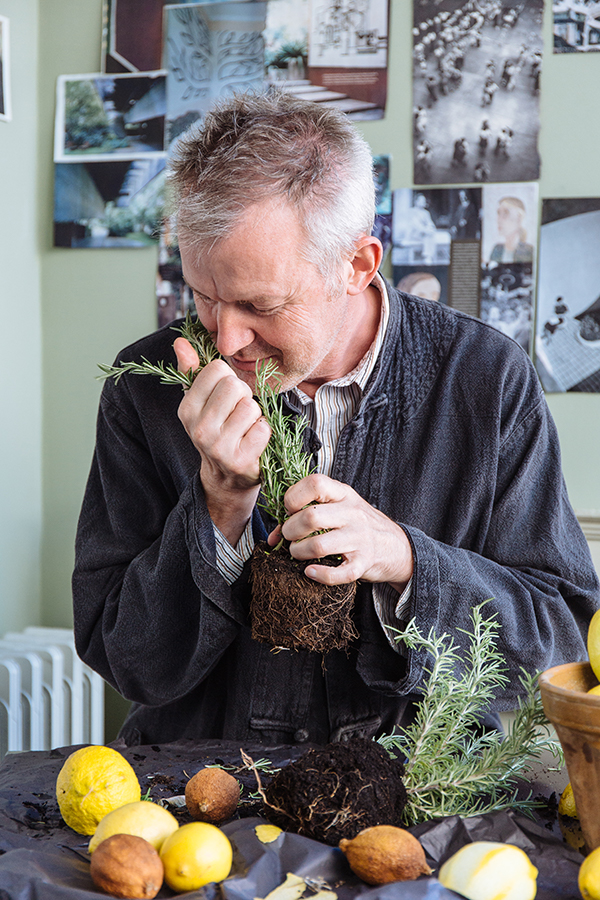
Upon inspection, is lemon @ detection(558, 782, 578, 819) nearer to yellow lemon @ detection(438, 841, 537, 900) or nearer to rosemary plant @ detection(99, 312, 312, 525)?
yellow lemon @ detection(438, 841, 537, 900)

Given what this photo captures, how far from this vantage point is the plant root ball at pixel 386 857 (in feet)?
2.06


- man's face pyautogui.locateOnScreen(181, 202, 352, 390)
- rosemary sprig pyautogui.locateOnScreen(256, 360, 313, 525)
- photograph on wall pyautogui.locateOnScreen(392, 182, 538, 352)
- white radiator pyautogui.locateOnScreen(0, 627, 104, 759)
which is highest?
photograph on wall pyautogui.locateOnScreen(392, 182, 538, 352)

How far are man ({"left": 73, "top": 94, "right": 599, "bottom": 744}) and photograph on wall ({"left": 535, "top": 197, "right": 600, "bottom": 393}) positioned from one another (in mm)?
828

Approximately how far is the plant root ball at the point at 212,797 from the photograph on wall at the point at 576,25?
1980 mm

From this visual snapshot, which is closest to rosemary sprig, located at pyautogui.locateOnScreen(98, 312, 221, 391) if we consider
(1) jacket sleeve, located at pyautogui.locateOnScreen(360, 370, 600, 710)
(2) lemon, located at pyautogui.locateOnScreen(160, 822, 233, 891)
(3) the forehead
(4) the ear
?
(3) the forehead

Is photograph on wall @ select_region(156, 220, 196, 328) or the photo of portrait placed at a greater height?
the photo of portrait

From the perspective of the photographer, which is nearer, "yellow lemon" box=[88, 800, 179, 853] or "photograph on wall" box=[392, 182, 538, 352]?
"yellow lemon" box=[88, 800, 179, 853]

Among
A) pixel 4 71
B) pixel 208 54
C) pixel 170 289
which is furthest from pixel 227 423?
pixel 4 71

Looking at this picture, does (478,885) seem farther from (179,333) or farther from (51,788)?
(179,333)

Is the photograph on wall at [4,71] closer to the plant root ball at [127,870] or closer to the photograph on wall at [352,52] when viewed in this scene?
the photograph on wall at [352,52]

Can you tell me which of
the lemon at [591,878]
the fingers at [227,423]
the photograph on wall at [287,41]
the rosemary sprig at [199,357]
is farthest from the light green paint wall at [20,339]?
the lemon at [591,878]

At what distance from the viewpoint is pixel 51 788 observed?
2.98 feet

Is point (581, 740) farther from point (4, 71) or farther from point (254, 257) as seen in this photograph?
point (4, 71)

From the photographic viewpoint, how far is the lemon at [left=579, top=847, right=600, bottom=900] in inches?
23.4
